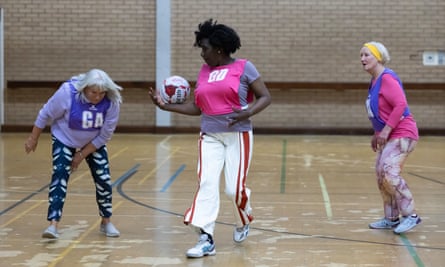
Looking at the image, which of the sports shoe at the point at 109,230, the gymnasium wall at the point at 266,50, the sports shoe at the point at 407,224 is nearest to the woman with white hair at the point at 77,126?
the sports shoe at the point at 109,230

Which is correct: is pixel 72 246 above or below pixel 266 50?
above

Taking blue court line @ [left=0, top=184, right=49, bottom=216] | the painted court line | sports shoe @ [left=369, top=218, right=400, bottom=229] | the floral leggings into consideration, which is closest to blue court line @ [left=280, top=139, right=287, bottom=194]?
the painted court line

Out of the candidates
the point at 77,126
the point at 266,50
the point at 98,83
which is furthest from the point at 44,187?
the point at 266,50

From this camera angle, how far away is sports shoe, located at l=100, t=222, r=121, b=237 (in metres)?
6.93

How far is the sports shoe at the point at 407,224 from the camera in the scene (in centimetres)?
708

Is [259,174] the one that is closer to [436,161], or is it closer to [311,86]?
[436,161]

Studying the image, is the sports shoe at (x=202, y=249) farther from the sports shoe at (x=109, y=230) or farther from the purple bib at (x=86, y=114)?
the purple bib at (x=86, y=114)

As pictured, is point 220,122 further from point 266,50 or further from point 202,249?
point 266,50

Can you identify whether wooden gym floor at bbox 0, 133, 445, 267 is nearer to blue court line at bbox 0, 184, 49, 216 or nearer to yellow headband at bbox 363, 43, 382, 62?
blue court line at bbox 0, 184, 49, 216

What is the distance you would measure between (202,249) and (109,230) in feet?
3.92

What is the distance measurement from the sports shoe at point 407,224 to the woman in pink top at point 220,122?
1605mm

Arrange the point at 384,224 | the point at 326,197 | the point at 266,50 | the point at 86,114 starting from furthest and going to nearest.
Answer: the point at 266,50 < the point at 326,197 < the point at 384,224 < the point at 86,114

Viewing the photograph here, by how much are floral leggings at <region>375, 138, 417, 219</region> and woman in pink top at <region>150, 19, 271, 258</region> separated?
1412mm

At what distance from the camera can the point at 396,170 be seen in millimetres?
7004
